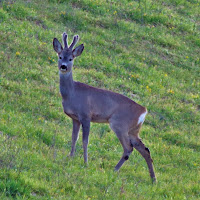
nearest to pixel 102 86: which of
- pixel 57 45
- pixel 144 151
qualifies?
pixel 57 45

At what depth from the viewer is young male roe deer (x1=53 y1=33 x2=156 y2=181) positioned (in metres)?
9.16

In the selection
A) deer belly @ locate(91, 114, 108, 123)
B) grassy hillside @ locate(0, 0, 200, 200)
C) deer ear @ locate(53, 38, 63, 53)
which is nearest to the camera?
grassy hillside @ locate(0, 0, 200, 200)

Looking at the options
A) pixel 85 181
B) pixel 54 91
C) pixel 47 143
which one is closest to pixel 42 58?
pixel 54 91

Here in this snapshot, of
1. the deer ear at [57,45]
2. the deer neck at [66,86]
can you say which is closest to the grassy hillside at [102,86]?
the deer neck at [66,86]

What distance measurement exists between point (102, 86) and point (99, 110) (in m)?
5.07

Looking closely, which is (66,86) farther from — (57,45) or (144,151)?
(144,151)

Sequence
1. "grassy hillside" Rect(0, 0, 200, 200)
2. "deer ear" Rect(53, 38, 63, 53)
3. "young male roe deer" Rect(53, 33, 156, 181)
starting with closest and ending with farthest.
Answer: "grassy hillside" Rect(0, 0, 200, 200), "young male roe deer" Rect(53, 33, 156, 181), "deer ear" Rect(53, 38, 63, 53)

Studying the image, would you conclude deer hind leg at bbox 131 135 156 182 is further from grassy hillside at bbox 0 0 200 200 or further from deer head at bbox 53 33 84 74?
deer head at bbox 53 33 84 74

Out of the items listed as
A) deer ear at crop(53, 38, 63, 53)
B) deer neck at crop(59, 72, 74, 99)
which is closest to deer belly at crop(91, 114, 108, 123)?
deer neck at crop(59, 72, 74, 99)

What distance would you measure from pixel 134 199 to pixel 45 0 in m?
13.1

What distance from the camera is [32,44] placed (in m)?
14.9

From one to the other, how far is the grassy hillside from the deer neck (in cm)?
98

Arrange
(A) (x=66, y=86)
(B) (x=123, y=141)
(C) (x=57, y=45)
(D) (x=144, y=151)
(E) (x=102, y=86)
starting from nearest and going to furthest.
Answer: (B) (x=123, y=141) < (D) (x=144, y=151) < (A) (x=66, y=86) < (C) (x=57, y=45) < (E) (x=102, y=86)

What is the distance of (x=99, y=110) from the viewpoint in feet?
30.6
